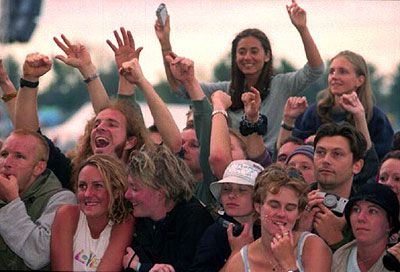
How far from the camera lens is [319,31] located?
7.30m

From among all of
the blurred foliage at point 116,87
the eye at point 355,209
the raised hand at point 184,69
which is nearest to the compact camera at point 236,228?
the eye at point 355,209

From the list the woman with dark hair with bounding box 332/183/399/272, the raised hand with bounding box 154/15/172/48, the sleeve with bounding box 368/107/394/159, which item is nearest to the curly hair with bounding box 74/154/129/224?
the woman with dark hair with bounding box 332/183/399/272

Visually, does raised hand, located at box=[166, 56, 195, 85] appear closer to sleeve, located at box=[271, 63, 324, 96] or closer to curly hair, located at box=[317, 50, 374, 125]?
sleeve, located at box=[271, 63, 324, 96]

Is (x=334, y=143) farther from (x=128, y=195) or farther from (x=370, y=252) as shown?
(x=128, y=195)

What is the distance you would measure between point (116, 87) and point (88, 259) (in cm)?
207

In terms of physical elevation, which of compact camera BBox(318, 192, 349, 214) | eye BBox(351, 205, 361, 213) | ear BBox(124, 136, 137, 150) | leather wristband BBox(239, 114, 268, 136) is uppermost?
leather wristband BBox(239, 114, 268, 136)

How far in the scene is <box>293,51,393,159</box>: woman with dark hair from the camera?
21.6 ft

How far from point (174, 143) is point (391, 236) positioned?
4.61 ft

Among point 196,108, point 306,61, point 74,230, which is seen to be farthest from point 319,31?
point 74,230

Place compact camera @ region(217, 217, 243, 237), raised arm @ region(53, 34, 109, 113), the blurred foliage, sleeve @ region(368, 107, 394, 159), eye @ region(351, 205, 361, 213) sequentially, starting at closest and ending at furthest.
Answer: eye @ region(351, 205, 361, 213)
compact camera @ region(217, 217, 243, 237)
sleeve @ region(368, 107, 394, 159)
raised arm @ region(53, 34, 109, 113)
the blurred foliage

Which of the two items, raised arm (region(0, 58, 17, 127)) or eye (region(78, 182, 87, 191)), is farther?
raised arm (region(0, 58, 17, 127))

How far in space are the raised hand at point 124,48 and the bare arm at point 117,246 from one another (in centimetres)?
140

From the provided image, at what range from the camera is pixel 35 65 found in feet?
20.6

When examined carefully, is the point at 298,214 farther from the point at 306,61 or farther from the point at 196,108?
the point at 306,61
